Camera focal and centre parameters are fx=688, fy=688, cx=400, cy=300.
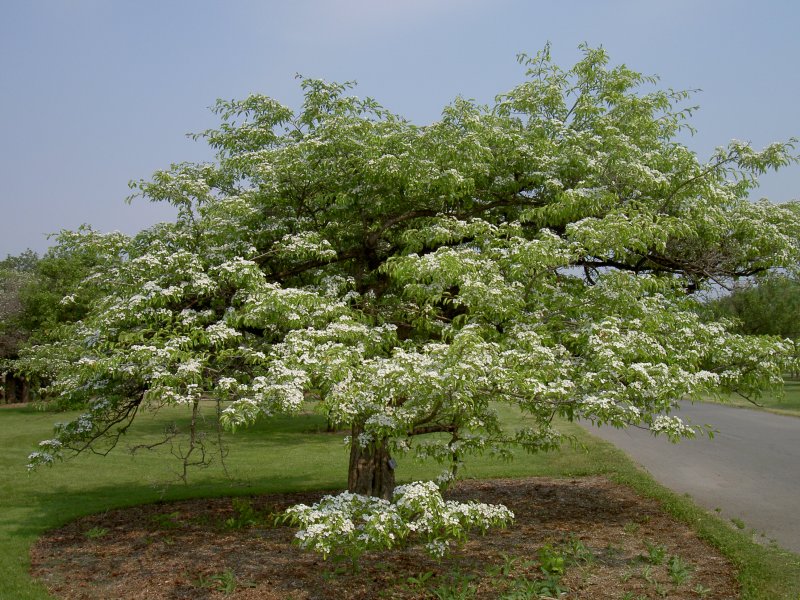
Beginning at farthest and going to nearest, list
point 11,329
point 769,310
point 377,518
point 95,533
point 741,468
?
point 11,329 < point 769,310 < point 741,468 < point 95,533 < point 377,518

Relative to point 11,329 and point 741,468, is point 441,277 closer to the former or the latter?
point 741,468

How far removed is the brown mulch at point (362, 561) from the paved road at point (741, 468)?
1428mm

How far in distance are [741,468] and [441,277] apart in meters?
12.0

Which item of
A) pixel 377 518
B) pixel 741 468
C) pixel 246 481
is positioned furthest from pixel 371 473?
pixel 741 468

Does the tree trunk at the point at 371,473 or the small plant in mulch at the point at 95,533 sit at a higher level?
the tree trunk at the point at 371,473

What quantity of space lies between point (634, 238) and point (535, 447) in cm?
321

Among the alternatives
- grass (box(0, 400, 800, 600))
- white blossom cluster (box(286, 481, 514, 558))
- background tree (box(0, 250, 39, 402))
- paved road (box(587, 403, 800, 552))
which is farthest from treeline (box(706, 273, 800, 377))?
background tree (box(0, 250, 39, 402))

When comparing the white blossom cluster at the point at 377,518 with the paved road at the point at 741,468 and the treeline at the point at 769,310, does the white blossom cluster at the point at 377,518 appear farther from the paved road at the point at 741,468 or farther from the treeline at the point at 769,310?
the treeline at the point at 769,310

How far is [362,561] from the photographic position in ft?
30.0

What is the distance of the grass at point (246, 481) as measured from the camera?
891 centimetres

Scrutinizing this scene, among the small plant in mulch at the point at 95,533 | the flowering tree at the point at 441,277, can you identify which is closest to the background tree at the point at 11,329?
the small plant in mulch at the point at 95,533

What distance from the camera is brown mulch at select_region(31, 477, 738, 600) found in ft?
26.6

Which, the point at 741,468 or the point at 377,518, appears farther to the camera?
the point at 741,468

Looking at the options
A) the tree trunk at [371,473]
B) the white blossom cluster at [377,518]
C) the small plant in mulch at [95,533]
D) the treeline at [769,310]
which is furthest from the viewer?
the treeline at [769,310]
